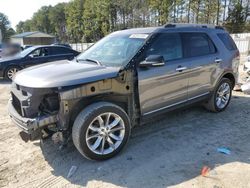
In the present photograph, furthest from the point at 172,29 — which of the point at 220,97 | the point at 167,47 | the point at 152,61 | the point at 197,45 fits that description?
the point at 220,97

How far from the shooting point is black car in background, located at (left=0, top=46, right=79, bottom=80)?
1088 centimetres

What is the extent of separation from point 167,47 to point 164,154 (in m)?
1.81

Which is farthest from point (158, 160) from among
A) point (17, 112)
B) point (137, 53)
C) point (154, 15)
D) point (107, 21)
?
point (107, 21)

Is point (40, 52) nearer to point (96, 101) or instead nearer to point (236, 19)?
point (96, 101)

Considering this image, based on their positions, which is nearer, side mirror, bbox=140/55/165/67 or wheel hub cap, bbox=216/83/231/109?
side mirror, bbox=140/55/165/67

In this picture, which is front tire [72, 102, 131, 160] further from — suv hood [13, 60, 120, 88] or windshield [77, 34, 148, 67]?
windshield [77, 34, 148, 67]

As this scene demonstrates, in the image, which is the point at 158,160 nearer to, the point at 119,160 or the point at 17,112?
the point at 119,160

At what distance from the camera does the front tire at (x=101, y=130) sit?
3.51 metres

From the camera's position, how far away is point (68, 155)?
400 cm

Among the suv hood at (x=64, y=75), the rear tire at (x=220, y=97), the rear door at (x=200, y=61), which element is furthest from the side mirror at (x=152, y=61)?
the rear tire at (x=220, y=97)

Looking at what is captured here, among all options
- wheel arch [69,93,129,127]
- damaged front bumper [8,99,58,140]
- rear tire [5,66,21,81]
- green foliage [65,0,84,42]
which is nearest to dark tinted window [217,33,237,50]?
wheel arch [69,93,129,127]

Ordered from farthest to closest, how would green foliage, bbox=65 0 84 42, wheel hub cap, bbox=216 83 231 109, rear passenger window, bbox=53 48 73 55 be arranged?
1. green foliage, bbox=65 0 84 42
2. rear passenger window, bbox=53 48 73 55
3. wheel hub cap, bbox=216 83 231 109

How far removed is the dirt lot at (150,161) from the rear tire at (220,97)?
620 mm

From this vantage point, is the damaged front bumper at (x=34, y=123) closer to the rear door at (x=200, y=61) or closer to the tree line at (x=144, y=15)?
the rear door at (x=200, y=61)
